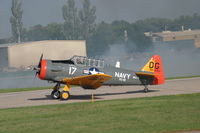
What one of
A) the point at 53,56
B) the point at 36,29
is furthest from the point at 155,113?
the point at 36,29

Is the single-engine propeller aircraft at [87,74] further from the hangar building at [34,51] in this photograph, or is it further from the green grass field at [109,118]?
the hangar building at [34,51]

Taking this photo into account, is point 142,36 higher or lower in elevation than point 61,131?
higher

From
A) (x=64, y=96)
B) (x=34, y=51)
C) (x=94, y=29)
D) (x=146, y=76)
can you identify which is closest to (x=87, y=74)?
(x=64, y=96)

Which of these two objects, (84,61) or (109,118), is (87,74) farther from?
(109,118)

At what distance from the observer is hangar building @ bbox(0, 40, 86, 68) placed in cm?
5822

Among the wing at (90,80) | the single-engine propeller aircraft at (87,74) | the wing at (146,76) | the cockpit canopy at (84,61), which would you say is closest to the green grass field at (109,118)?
the wing at (90,80)

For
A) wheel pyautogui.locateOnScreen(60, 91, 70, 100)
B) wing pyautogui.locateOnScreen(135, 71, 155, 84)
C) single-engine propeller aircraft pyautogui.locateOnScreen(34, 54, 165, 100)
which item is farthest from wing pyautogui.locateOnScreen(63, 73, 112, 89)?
wing pyautogui.locateOnScreen(135, 71, 155, 84)

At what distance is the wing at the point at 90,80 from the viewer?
777 inches

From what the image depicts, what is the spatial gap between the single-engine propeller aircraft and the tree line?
4236cm

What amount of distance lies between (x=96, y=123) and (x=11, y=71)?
44776 mm

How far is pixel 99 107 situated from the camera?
16.4 metres

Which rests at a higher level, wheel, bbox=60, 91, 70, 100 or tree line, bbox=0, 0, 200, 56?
tree line, bbox=0, 0, 200, 56

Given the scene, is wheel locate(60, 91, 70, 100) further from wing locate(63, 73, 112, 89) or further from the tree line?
the tree line

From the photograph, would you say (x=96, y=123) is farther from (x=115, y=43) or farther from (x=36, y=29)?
(x=36, y=29)
